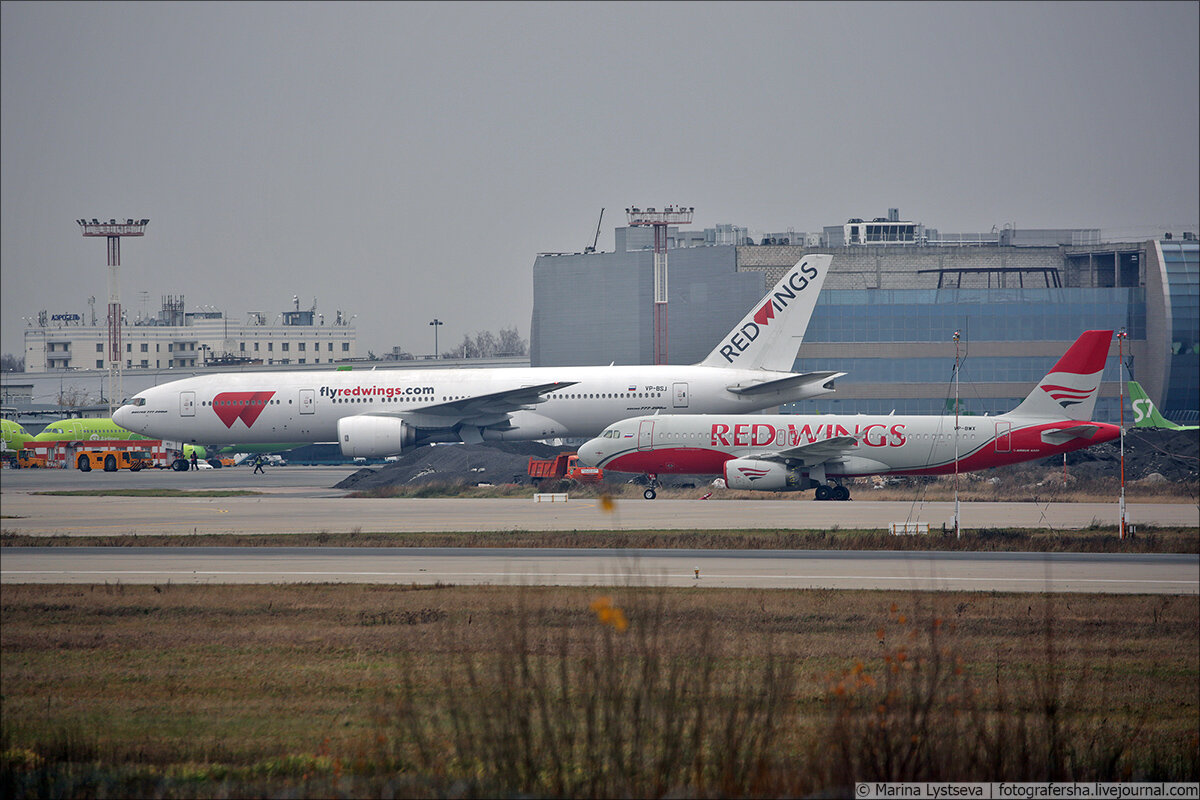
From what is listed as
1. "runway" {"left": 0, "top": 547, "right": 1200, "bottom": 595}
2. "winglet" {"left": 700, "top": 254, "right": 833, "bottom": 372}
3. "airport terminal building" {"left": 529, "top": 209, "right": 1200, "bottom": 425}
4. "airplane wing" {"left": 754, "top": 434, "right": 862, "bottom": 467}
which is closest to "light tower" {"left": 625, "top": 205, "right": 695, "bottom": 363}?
"airport terminal building" {"left": 529, "top": 209, "right": 1200, "bottom": 425}

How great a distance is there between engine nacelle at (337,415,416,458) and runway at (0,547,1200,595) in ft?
79.1

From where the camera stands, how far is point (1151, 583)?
2189 centimetres

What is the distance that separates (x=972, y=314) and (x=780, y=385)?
1774 inches

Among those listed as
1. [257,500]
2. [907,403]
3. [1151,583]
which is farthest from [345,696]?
[907,403]

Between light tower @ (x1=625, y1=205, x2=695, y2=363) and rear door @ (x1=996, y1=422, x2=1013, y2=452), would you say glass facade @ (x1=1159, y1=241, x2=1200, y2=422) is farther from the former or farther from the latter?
rear door @ (x1=996, y1=422, x2=1013, y2=452)

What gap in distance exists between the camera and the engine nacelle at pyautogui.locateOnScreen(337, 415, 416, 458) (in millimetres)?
51094

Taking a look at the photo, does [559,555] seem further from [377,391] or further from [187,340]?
[187,340]

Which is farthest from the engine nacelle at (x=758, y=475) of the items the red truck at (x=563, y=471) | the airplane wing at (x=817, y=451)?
the red truck at (x=563, y=471)

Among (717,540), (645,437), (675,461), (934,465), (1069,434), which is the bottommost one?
(717,540)

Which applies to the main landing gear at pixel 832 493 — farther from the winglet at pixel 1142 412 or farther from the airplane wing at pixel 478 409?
the winglet at pixel 1142 412

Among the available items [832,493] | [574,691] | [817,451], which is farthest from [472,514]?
[574,691]

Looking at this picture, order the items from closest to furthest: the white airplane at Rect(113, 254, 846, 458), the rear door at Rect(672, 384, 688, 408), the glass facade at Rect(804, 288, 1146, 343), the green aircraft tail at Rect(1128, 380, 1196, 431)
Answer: the rear door at Rect(672, 384, 688, 408)
the white airplane at Rect(113, 254, 846, 458)
the green aircraft tail at Rect(1128, 380, 1196, 431)
the glass facade at Rect(804, 288, 1146, 343)

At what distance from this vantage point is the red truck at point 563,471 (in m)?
49.6

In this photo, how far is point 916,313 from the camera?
92188 mm
